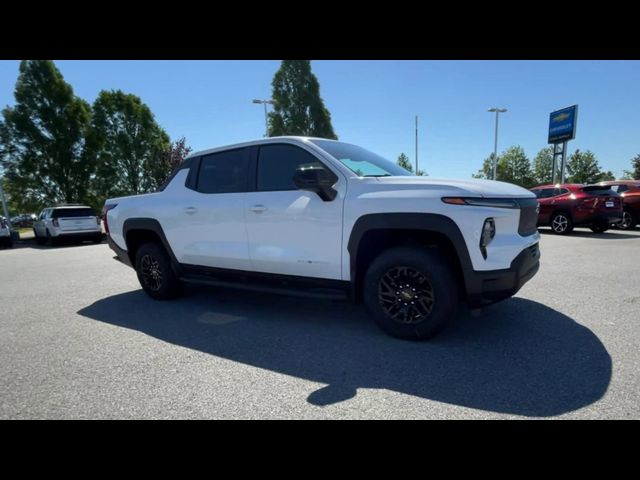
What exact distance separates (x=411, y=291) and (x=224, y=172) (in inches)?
100

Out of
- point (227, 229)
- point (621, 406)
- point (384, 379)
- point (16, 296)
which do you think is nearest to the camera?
point (621, 406)

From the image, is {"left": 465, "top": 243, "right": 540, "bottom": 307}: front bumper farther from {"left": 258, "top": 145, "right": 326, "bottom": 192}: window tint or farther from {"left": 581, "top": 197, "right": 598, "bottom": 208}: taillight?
{"left": 581, "top": 197, "right": 598, "bottom": 208}: taillight

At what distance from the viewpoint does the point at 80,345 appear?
10.6 ft

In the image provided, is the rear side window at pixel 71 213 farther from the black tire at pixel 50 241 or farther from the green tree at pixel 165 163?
the green tree at pixel 165 163

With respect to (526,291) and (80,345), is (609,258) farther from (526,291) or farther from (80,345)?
(80,345)

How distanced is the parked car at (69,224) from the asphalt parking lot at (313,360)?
35.0 feet

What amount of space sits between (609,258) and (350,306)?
222 inches

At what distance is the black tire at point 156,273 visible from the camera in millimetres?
4480

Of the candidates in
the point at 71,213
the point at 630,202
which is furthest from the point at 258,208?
the point at 71,213

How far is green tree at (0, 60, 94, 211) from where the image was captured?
22047 millimetres

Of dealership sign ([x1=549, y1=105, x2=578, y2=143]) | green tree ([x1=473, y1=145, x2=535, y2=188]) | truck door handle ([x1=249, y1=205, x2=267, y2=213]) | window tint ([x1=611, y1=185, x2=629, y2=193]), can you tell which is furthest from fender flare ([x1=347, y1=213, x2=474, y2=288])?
green tree ([x1=473, y1=145, x2=535, y2=188])

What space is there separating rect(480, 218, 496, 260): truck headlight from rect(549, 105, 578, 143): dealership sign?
2477 centimetres
